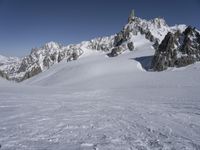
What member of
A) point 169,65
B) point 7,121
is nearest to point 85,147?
point 7,121

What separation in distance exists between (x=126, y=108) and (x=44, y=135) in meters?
7.20

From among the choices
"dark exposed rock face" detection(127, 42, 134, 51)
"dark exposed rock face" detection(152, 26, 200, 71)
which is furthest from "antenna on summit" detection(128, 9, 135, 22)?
"dark exposed rock face" detection(152, 26, 200, 71)

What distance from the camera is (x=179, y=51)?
166 feet

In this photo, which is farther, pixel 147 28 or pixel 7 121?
pixel 147 28

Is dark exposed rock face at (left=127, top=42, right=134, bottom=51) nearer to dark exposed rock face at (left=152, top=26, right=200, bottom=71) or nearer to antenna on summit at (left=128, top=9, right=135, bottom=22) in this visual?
antenna on summit at (left=128, top=9, right=135, bottom=22)

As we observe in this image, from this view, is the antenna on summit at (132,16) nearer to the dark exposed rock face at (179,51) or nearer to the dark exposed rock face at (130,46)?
the dark exposed rock face at (130,46)

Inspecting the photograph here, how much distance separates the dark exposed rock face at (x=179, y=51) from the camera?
4719 centimetres

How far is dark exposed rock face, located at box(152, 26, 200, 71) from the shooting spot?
4719 cm

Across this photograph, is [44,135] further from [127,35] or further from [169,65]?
[127,35]

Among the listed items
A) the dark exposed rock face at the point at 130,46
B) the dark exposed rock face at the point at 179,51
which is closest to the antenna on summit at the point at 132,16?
the dark exposed rock face at the point at 130,46

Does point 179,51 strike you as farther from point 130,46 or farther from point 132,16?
point 132,16

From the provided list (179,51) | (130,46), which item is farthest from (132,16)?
(179,51)

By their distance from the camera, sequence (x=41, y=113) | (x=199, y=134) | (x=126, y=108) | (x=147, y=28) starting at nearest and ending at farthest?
(x=199, y=134), (x=41, y=113), (x=126, y=108), (x=147, y=28)

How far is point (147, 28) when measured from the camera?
4018 inches
